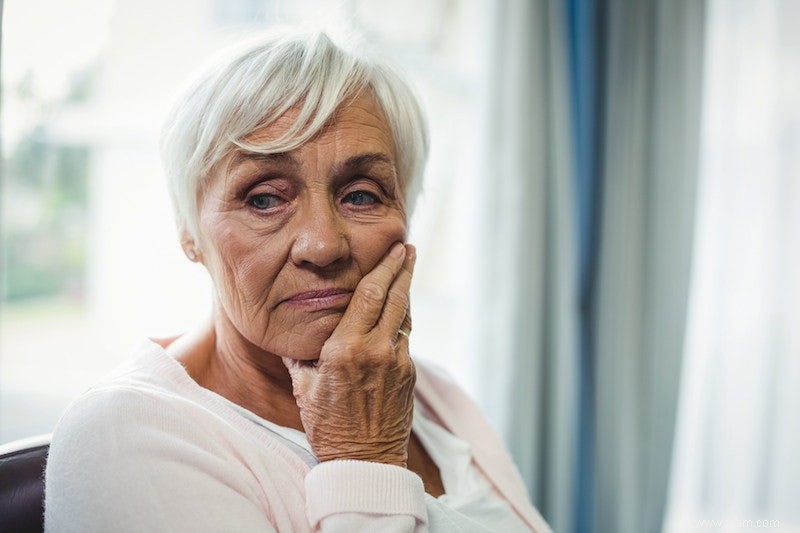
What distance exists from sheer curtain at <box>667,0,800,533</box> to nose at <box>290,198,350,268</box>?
1.50 m

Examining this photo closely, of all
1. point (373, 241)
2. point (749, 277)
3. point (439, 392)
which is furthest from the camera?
point (749, 277)

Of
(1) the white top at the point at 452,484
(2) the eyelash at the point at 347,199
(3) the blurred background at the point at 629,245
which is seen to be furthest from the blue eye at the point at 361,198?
(3) the blurred background at the point at 629,245

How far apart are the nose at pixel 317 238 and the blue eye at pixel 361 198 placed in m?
0.06

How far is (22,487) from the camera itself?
2.86 feet

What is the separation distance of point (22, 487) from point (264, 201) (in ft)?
1.74

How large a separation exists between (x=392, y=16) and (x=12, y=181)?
5.84ft

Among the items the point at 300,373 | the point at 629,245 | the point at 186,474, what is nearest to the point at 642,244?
the point at 629,245

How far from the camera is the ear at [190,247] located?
1.09 meters

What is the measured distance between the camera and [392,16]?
2992 millimetres

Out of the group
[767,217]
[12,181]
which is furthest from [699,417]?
[12,181]

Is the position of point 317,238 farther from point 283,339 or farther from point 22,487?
point 22,487

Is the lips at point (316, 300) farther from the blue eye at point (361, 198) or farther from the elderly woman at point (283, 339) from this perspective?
the blue eye at point (361, 198)

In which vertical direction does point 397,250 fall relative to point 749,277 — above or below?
above

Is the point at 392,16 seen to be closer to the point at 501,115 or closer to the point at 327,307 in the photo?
the point at 501,115
